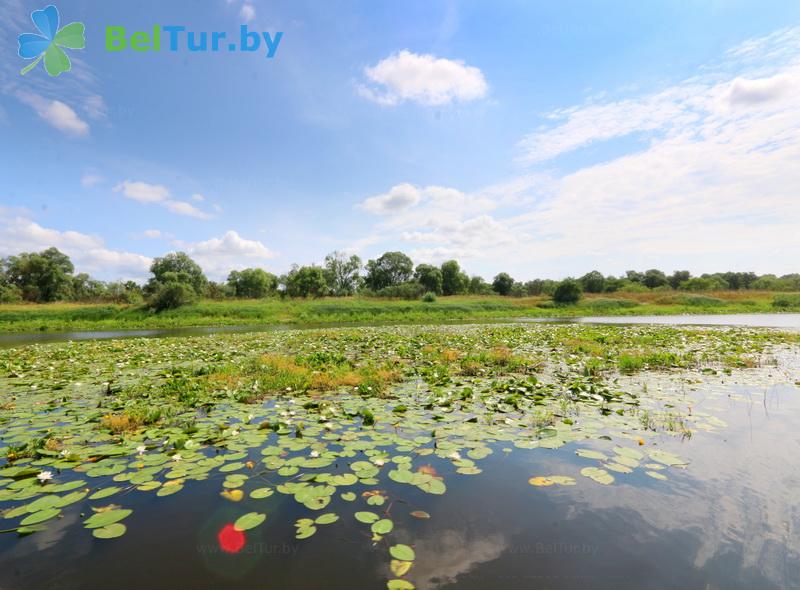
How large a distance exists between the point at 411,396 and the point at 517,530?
159 inches

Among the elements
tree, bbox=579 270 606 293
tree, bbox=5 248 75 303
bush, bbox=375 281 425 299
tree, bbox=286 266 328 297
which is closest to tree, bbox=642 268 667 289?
tree, bbox=579 270 606 293

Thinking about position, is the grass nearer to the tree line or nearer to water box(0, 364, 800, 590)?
the tree line

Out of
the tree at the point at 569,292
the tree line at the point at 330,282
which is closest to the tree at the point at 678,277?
the tree line at the point at 330,282

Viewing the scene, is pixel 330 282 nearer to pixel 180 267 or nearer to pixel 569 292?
pixel 180 267

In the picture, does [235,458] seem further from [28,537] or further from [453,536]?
[453,536]

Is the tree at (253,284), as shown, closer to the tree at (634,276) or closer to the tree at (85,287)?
the tree at (85,287)

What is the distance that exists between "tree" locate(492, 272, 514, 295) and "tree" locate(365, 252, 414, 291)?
17965mm

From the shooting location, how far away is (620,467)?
402 cm

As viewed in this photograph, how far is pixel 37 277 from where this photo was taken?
55.6 metres

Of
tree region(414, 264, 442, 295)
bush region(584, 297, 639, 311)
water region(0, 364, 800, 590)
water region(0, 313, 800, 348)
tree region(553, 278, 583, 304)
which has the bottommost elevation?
water region(0, 313, 800, 348)

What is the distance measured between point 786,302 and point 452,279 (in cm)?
4699

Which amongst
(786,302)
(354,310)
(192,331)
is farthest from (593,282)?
(192,331)

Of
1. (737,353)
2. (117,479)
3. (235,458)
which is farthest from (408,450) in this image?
(737,353)

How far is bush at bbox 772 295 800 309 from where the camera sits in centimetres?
4553
